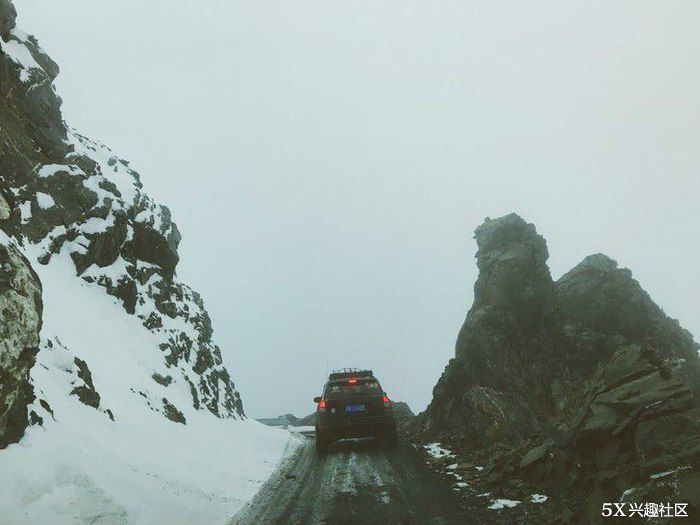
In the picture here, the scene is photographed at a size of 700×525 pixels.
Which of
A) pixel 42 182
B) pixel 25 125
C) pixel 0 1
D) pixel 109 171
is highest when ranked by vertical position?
pixel 0 1

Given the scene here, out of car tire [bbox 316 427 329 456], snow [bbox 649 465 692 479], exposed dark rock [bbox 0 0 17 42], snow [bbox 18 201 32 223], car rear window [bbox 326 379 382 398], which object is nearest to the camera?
snow [bbox 649 465 692 479]

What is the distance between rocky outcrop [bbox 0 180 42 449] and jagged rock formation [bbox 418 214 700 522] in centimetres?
728

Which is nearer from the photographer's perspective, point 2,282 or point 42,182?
point 2,282

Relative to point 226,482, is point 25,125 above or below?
above

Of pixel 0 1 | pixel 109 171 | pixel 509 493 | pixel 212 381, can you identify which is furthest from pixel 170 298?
pixel 509 493

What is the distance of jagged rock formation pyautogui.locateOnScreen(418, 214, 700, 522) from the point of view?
19.9ft

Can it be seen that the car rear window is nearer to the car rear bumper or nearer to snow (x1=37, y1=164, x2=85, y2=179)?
the car rear bumper

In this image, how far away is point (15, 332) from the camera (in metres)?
6.47

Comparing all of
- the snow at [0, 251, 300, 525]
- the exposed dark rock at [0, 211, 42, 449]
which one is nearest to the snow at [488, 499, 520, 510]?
the snow at [0, 251, 300, 525]

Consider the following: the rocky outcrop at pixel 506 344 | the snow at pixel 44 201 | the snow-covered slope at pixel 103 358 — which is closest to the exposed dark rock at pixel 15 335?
the snow-covered slope at pixel 103 358

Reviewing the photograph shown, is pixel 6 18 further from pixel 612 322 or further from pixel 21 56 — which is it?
pixel 612 322

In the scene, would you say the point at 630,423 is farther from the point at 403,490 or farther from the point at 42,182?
the point at 42,182

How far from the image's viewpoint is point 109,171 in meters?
26.1

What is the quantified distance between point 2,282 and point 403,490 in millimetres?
7218
